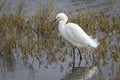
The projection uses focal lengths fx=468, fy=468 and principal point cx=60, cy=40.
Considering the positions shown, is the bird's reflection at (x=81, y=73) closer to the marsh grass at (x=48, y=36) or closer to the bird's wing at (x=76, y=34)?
the marsh grass at (x=48, y=36)

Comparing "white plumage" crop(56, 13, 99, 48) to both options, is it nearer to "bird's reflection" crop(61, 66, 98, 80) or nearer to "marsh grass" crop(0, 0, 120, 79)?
"marsh grass" crop(0, 0, 120, 79)

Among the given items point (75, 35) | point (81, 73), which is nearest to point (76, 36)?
point (75, 35)

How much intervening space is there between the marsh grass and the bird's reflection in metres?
0.29

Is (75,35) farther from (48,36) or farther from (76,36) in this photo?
(48,36)

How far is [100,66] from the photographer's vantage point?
8.20 meters

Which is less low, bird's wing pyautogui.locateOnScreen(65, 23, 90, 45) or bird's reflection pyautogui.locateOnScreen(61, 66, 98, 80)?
bird's wing pyautogui.locateOnScreen(65, 23, 90, 45)

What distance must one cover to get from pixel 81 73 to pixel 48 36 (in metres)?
2.33

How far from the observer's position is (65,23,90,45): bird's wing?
878cm

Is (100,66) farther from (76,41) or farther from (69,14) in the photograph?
(69,14)

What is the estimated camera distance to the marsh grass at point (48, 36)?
344 inches

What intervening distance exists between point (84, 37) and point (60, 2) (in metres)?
5.92

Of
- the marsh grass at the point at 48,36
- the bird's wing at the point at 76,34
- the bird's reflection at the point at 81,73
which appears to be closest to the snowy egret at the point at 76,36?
the bird's wing at the point at 76,34

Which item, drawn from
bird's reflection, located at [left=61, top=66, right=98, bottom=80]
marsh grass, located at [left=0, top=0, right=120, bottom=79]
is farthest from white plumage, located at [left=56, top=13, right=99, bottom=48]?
bird's reflection, located at [left=61, top=66, right=98, bottom=80]

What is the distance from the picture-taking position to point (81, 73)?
8.05 metres
